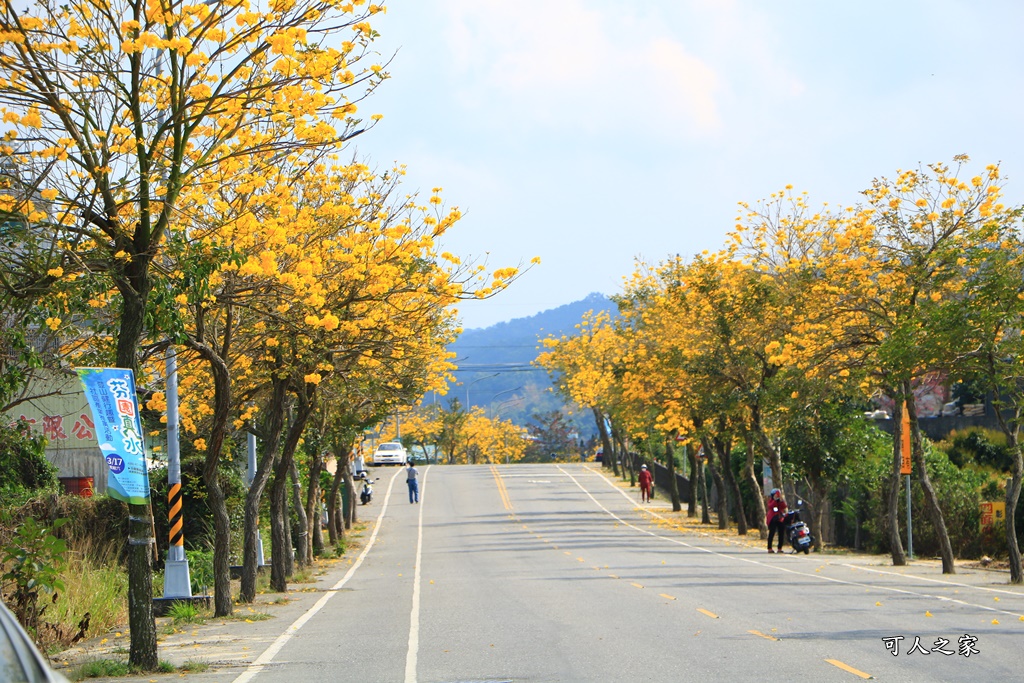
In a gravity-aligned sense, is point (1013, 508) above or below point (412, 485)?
below

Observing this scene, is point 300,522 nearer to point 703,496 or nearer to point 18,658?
point 703,496

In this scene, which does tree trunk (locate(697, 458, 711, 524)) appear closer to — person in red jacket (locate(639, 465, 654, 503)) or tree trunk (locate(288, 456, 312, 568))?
person in red jacket (locate(639, 465, 654, 503))

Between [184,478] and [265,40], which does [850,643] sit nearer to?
[265,40]

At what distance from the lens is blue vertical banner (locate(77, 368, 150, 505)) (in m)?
11.4

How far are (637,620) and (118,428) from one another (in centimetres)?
710

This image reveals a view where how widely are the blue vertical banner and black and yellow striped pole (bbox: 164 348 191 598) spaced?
7.07m

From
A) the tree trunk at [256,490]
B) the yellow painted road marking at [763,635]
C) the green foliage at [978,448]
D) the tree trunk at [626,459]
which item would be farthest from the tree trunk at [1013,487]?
the tree trunk at [626,459]

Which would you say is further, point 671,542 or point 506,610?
point 671,542

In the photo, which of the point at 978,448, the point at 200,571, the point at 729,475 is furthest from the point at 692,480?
the point at 200,571

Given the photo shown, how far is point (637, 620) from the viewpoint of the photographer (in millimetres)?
15250

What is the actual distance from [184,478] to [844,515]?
65.9 feet

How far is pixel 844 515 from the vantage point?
37.1 m

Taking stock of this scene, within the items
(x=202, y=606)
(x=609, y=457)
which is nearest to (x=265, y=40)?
(x=202, y=606)

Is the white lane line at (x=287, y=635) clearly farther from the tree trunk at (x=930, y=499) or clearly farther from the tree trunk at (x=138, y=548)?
the tree trunk at (x=930, y=499)
